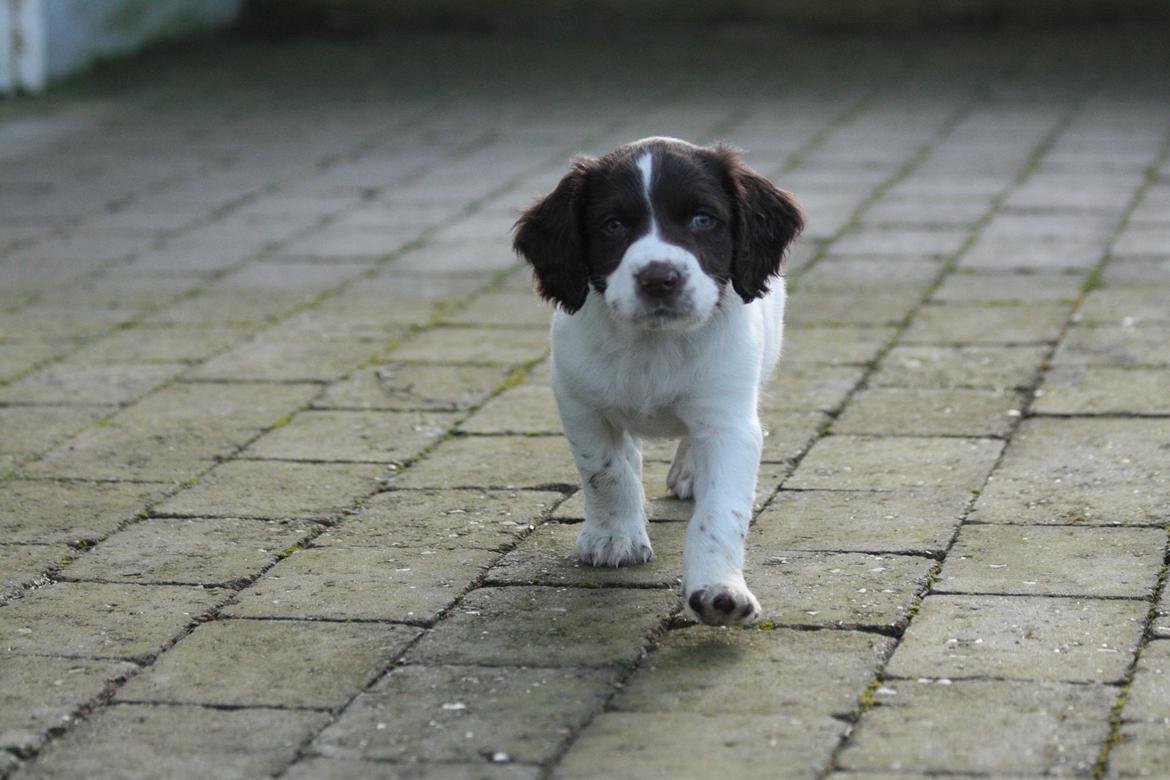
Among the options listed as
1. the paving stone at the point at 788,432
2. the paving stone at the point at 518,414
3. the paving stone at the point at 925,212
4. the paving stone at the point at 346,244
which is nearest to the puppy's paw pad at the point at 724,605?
the paving stone at the point at 788,432

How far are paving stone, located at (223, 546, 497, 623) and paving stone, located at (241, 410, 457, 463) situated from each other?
823 millimetres

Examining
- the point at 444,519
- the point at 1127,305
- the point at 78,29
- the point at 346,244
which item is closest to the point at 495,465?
the point at 444,519

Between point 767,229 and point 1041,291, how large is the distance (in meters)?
2.94

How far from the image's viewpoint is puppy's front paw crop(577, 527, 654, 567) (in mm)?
4262

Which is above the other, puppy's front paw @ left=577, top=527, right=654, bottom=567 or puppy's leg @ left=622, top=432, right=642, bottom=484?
puppy's leg @ left=622, top=432, right=642, bottom=484

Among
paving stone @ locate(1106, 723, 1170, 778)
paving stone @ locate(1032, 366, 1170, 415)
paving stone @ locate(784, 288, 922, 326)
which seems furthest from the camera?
paving stone @ locate(784, 288, 922, 326)

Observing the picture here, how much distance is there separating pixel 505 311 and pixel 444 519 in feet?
7.67

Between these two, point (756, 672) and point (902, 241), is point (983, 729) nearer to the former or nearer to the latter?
point (756, 672)

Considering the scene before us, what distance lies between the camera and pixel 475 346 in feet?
21.2

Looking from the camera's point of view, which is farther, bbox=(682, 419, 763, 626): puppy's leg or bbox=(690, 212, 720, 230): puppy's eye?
bbox=(690, 212, 720, 230): puppy's eye

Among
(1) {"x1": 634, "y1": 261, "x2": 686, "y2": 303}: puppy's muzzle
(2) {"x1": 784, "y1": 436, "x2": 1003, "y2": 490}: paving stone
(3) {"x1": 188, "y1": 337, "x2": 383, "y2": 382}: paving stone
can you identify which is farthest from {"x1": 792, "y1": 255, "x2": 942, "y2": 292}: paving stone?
(1) {"x1": 634, "y1": 261, "x2": 686, "y2": 303}: puppy's muzzle

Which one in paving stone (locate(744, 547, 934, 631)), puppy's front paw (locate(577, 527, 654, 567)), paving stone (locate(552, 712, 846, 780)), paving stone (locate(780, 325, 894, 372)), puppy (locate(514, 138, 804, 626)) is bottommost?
paving stone (locate(780, 325, 894, 372))

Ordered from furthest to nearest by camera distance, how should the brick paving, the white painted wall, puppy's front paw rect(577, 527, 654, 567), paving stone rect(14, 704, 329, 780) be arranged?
the white painted wall
puppy's front paw rect(577, 527, 654, 567)
the brick paving
paving stone rect(14, 704, 329, 780)

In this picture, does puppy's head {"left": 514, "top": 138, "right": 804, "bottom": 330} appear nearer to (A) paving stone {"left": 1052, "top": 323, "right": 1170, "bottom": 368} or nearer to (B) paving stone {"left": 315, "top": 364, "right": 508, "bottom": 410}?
(B) paving stone {"left": 315, "top": 364, "right": 508, "bottom": 410}
